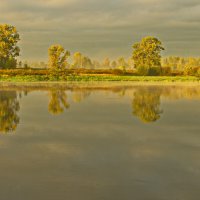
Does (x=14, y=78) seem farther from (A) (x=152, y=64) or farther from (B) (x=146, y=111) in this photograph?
(B) (x=146, y=111)

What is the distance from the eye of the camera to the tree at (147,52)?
387ft

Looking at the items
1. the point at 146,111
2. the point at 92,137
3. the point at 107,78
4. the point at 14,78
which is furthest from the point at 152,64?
the point at 92,137

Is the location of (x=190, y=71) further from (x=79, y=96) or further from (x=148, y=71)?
(x=79, y=96)

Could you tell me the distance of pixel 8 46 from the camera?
107 metres

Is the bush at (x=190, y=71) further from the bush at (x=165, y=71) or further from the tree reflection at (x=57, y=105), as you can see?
the tree reflection at (x=57, y=105)

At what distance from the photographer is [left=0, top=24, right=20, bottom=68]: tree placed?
344 feet

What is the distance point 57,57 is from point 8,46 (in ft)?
61.2

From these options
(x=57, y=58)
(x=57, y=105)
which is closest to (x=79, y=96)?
(x=57, y=105)

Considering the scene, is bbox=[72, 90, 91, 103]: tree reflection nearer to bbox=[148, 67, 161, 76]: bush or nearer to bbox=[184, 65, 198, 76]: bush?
bbox=[148, 67, 161, 76]: bush

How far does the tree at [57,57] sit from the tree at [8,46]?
14.3 m

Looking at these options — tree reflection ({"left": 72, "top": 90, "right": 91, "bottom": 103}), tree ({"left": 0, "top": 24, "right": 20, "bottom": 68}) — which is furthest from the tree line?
tree reflection ({"left": 72, "top": 90, "right": 91, "bottom": 103})

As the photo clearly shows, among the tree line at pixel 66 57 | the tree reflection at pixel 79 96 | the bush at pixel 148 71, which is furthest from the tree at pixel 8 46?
the tree reflection at pixel 79 96

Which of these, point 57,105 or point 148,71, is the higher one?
point 148,71

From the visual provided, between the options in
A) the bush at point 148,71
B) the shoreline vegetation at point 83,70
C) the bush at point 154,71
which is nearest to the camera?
the shoreline vegetation at point 83,70
